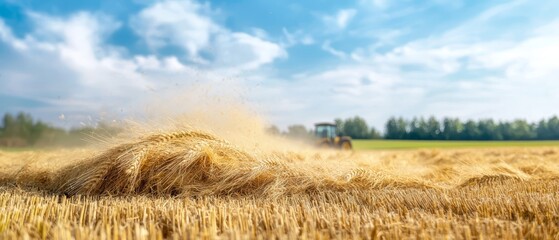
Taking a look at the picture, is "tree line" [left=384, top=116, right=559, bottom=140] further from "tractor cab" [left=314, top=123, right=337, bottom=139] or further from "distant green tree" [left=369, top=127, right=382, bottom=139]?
"tractor cab" [left=314, top=123, right=337, bottom=139]

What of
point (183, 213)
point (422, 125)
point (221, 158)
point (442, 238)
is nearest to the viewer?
point (442, 238)

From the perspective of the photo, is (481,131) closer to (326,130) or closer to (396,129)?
(396,129)

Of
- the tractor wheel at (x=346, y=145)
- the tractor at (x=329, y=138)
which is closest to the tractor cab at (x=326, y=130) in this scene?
the tractor at (x=329, y=138)

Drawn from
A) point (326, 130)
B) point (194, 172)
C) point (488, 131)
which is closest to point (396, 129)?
point (488, 131)

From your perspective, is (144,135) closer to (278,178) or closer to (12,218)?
(278,178)

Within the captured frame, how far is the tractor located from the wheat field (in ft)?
62.2

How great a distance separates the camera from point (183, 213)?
2.62m

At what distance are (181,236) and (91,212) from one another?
38.1 inches

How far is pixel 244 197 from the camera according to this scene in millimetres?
3719

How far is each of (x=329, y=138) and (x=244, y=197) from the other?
75.1 ft

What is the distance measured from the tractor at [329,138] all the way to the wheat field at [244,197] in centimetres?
1895

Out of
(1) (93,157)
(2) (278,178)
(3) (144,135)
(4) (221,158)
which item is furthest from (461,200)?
(1) (93,157)

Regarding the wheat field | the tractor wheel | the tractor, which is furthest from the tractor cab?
the wheat field

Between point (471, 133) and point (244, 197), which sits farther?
point (471, 133)
